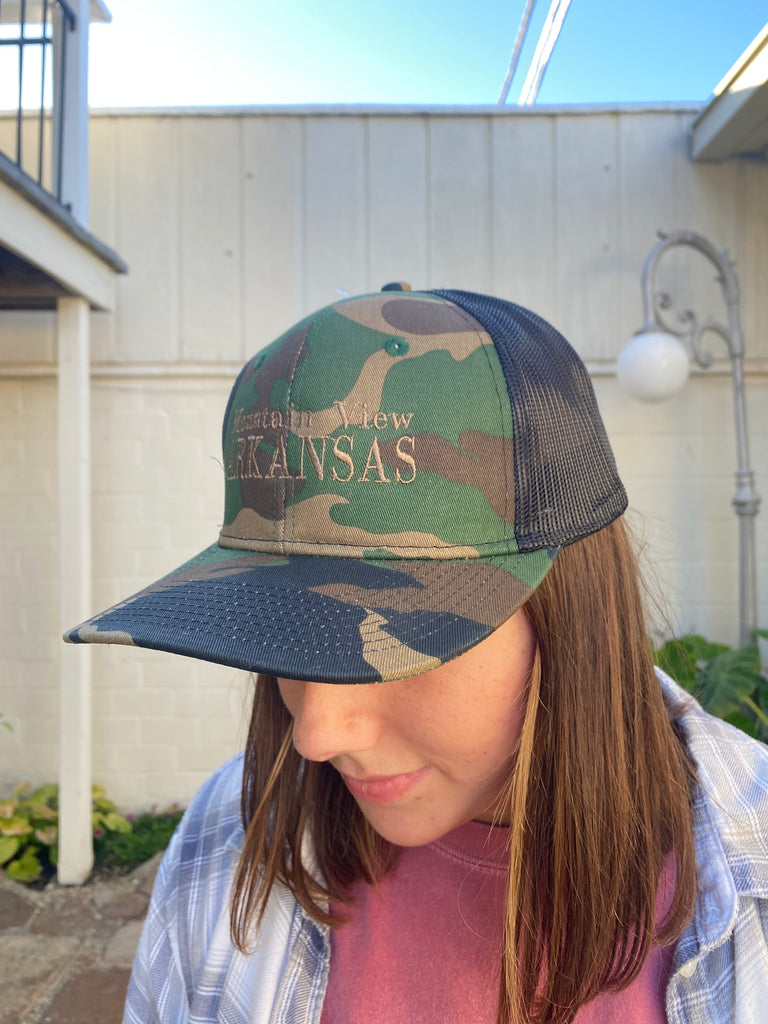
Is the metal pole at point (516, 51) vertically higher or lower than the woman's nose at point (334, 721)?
higher

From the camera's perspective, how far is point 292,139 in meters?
3.25

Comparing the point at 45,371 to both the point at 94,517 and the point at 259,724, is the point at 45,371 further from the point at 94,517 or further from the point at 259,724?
the point at 259,724

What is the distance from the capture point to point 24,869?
2.90 meters

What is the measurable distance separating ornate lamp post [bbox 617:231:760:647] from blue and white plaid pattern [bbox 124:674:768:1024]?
83.3 inches

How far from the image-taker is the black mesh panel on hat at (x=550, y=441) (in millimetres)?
660

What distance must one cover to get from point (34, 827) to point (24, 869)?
0.61 ft

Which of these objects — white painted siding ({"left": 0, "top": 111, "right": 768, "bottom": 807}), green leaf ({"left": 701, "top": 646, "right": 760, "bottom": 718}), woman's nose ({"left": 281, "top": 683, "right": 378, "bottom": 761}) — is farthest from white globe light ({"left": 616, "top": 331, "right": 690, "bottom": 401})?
woman's nose ({"left": 281, "top": 683, "right": 378, "bottom": 761})

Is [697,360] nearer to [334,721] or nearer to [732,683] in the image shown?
[732,683]

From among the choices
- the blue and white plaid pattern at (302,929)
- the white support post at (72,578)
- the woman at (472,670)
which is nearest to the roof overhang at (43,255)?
the white support post at (72,578)

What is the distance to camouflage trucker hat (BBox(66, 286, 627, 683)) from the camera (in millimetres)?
594

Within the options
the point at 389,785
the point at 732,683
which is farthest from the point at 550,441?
the point at 732,683

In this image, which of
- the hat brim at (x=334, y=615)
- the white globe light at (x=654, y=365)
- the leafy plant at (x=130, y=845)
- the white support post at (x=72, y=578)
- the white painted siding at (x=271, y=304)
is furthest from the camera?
the white painted siding at (x=271, y=304)

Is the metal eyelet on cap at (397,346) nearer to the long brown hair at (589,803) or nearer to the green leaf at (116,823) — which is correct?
the long brown hair at (589,803)

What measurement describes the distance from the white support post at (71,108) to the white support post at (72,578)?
448 mm
